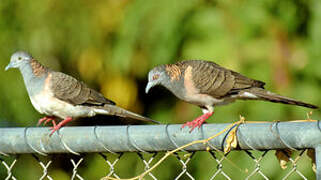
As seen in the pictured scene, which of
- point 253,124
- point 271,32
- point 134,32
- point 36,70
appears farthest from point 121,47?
point 253,124

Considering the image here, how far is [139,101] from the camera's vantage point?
20.4 feet

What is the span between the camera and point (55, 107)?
4.45 meters

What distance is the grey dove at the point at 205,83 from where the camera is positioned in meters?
4.05

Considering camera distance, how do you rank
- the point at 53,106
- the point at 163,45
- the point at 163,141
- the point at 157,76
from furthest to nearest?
the point at 163,45, the point at 53,106, the point at 157,76, the point at 163,141

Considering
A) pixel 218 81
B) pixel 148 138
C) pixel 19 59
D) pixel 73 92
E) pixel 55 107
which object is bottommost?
pixel 55 107

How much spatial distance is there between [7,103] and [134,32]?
1767 millimetres

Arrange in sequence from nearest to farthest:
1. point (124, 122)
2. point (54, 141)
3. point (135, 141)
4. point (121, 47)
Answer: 1. point (135, 141)
2. point (54, 141)
3. point (121, 47)
4. point (124, 122)

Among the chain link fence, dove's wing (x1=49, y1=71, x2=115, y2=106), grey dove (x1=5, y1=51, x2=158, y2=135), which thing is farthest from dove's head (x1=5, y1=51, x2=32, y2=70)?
the chain link fence

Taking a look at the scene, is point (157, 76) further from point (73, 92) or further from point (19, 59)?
point (19, 59)

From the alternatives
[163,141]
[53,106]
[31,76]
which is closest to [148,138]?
[163,141]

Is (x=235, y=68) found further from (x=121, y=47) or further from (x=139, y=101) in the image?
(x=139, y=101)

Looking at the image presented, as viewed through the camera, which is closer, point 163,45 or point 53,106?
point 53,106

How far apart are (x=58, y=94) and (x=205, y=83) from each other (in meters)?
1.17

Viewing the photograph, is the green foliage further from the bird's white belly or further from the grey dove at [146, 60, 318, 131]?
the bird's white belly
